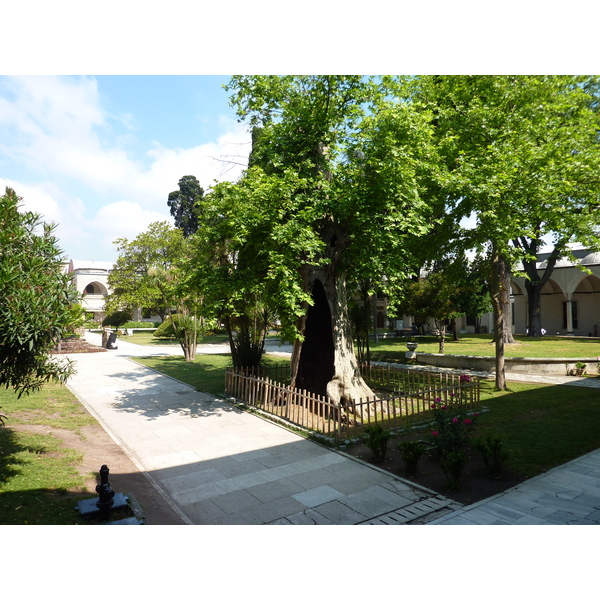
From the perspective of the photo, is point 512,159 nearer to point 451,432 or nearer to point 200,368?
point 451,432

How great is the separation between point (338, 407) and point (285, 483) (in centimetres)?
242

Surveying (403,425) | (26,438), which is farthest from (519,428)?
(26,438)

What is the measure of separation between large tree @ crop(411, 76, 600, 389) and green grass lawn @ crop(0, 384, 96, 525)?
10256 mm

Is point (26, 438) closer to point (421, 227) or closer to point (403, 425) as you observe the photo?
point (403, 425)

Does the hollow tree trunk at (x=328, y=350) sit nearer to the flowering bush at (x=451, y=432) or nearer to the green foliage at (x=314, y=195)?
the green foliage at (x=314, y=195)

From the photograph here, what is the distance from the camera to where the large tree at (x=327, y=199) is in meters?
9.33

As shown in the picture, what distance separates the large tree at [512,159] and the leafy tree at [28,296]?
899cm

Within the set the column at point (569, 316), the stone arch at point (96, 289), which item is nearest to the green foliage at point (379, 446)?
the column at point (569, 316)

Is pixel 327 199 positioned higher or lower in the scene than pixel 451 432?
higher

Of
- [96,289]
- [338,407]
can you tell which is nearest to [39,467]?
[338,407]

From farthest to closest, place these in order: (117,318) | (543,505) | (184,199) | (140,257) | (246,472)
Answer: (184,199), (117,318), (140,257), (246,472), (543,505)

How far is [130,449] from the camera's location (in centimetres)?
826

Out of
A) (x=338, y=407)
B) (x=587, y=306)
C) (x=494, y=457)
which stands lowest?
(x=494, y=457)

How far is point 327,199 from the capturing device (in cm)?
1004
